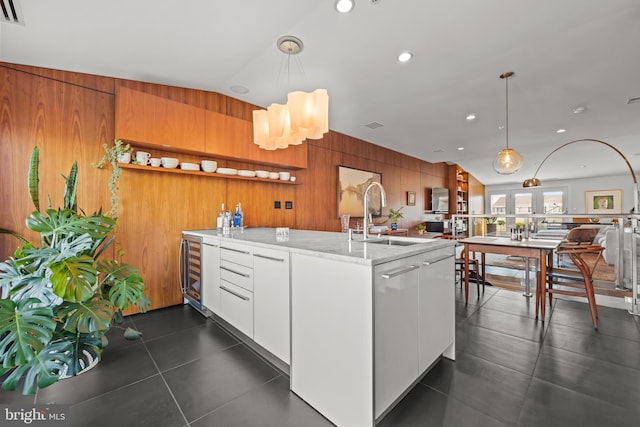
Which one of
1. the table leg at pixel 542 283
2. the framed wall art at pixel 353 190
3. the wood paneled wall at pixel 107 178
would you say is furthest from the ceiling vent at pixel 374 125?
the table leg at pixel 542 283

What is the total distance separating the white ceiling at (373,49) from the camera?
1.93 m

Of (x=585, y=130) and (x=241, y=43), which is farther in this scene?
(x=585, y=130)

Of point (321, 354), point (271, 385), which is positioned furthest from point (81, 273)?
point (321, 354)

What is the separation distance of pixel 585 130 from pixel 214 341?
681cm

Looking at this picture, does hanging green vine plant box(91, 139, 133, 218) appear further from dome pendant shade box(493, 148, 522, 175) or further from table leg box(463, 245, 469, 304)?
dome pendant shade box(493, 148, 522, 175)

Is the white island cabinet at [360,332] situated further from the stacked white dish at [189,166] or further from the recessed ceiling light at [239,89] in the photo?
the recessed ceiling light at [239,89]

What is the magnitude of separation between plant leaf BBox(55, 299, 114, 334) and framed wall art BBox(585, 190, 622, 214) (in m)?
14.3

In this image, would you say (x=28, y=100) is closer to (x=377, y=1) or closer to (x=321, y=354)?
(x=377, y=1)

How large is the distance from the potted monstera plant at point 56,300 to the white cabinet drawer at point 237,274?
2.03 feet

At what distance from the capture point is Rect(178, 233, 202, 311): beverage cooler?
2.78 meters

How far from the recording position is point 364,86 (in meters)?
3.22

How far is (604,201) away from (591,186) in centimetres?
68

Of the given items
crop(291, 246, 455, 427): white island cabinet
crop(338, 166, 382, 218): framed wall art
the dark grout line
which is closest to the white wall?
crop(338, 166, 382, 218): framed wall art

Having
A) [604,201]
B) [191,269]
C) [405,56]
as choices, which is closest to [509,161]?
[405,56]
